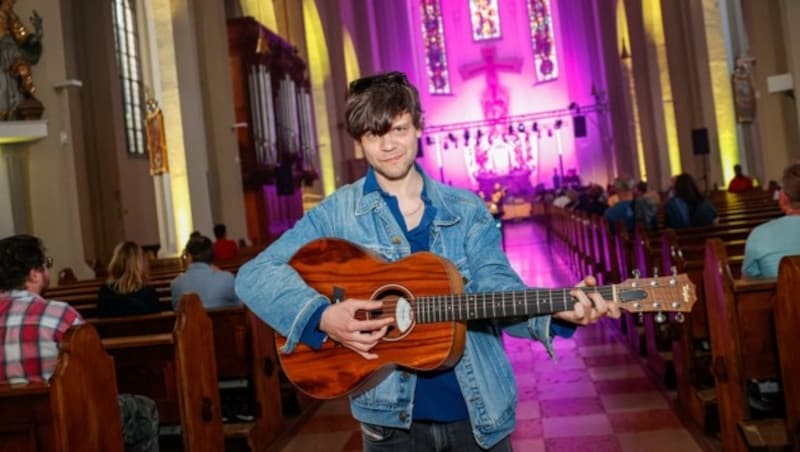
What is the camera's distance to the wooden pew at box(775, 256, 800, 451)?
10.6ft

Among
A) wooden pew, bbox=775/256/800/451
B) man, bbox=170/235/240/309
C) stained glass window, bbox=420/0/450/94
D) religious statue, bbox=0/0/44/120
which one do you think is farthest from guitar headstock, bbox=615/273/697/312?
stained glass window, bbox=420/0/450/94

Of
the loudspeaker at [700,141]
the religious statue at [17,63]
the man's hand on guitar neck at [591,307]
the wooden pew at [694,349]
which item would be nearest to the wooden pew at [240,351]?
the wooden pew at [694,349]

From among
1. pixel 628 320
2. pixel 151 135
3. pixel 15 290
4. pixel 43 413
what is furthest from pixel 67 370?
pixel 151 135

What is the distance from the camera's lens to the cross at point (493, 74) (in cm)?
3666

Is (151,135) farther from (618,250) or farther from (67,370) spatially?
(67,370)

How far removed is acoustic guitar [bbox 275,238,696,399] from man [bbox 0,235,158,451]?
5.38ft

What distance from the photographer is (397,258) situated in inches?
78.4

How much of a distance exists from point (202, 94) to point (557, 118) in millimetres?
23380

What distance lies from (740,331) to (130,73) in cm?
1642

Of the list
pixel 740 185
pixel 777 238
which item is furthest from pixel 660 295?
pixel 740 185

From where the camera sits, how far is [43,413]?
2.86 meters

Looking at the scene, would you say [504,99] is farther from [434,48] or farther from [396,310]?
[396,310]

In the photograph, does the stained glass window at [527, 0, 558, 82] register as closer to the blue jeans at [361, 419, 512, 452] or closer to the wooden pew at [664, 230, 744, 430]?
the wooden pew at [664, 230, 744, 430]

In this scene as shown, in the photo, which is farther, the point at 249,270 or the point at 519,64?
the point at 519,64
